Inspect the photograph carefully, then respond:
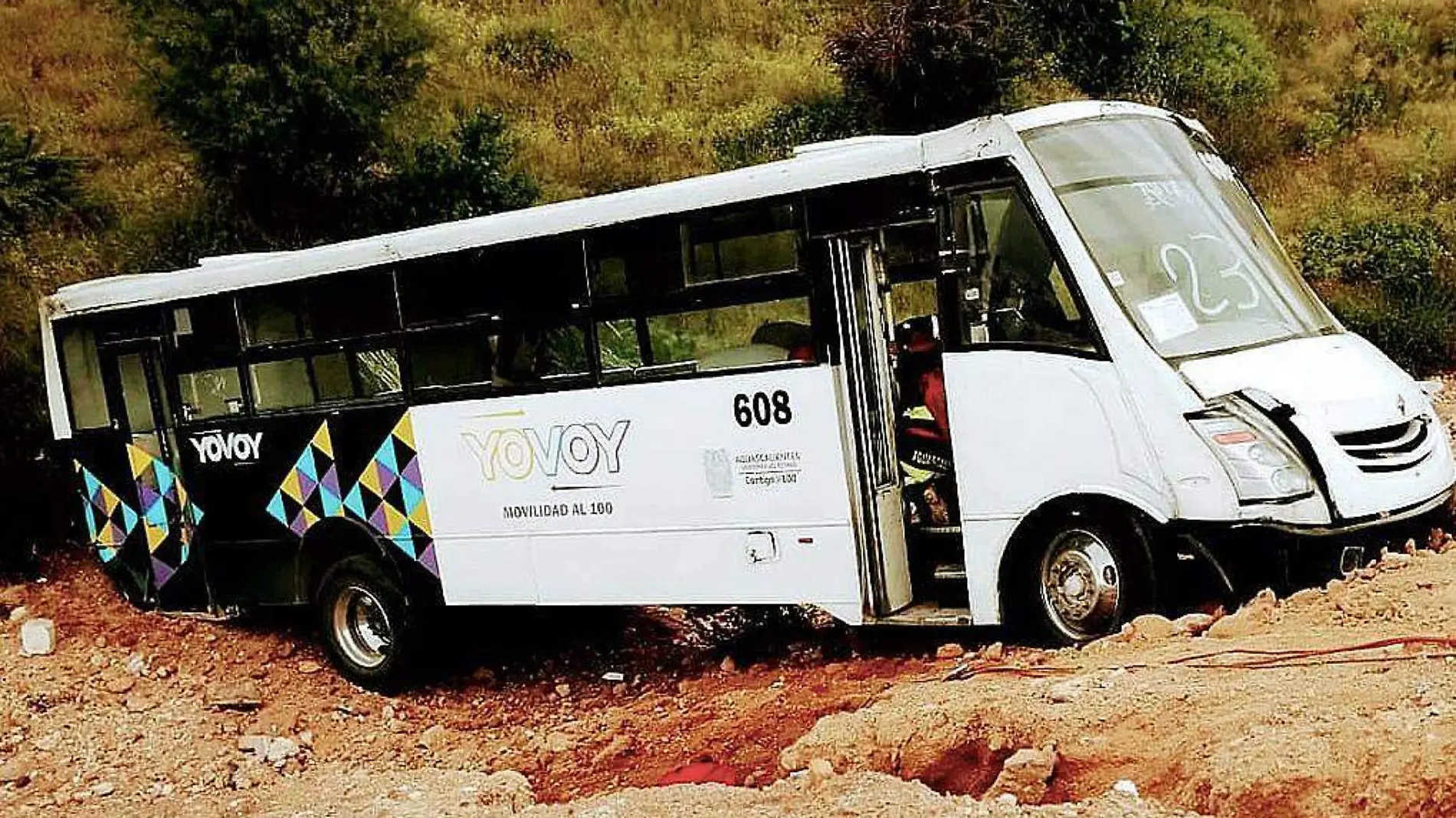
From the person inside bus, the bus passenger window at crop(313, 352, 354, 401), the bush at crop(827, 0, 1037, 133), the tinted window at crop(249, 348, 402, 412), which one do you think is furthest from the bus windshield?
the bush at crop(827, 0, 1037, 133)

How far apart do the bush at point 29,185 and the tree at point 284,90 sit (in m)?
2.32

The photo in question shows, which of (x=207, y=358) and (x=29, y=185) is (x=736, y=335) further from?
(x=29, y=185)

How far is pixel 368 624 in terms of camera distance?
1074 cm

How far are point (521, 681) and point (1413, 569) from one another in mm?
6125

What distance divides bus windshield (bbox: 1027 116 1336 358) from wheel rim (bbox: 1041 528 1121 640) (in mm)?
1038

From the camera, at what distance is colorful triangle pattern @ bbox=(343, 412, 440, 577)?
994 cm

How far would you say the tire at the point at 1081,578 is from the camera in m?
7.02

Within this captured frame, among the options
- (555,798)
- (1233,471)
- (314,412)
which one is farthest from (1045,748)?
(314,412)

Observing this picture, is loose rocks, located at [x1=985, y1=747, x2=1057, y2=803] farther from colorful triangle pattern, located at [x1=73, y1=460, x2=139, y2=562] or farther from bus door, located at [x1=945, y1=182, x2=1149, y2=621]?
colorful triangle pattern, located at [x1=73, y1=460, x2=139, y2=562]

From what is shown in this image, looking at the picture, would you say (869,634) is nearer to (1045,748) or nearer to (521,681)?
(521,681)

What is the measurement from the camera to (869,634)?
930 centimetres

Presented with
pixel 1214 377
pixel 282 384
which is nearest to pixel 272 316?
pixel 282 384

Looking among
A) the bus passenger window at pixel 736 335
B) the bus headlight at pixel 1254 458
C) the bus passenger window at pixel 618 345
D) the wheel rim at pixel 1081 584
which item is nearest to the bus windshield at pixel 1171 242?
the bus headlight at pixel 1254 458

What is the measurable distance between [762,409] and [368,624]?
4.07 m
